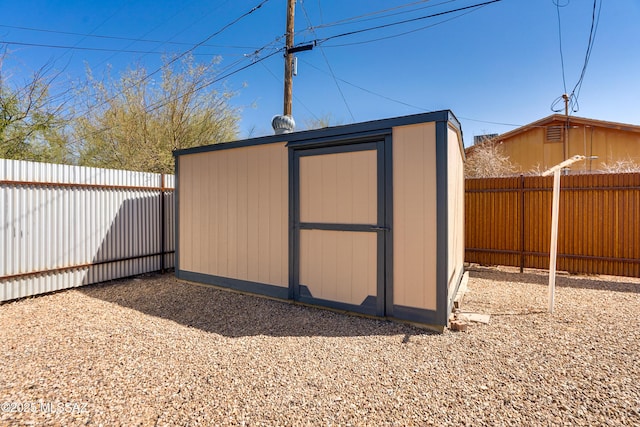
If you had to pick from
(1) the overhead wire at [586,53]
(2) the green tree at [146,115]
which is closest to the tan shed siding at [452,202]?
(1) the overhead wire at [586,53]

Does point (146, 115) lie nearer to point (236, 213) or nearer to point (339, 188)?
point (236, 213)

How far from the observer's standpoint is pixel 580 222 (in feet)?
17.2

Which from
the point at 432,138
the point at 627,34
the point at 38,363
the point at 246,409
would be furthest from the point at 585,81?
the point at 38,363

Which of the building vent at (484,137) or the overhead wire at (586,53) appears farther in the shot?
the building vent at (484,137)

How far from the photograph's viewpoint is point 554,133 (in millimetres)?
11375

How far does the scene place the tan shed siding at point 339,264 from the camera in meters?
3.43

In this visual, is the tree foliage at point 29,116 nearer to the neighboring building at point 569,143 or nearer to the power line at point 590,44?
the power line at point 590,44

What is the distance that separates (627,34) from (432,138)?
6164mm

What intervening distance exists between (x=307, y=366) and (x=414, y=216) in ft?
5.77

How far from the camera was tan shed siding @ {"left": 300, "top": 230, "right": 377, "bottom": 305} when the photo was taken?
3.43 meters

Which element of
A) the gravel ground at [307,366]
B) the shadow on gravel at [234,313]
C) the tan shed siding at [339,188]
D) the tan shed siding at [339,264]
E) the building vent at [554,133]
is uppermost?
the building vent at [554,133]

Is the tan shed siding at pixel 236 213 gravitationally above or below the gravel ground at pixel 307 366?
above

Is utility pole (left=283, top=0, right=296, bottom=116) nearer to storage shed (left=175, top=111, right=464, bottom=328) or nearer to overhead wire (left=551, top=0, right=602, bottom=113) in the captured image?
storage shed (left=175, top=111, right=464, bottom=328)

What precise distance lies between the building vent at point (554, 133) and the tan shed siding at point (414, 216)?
11.4 m
